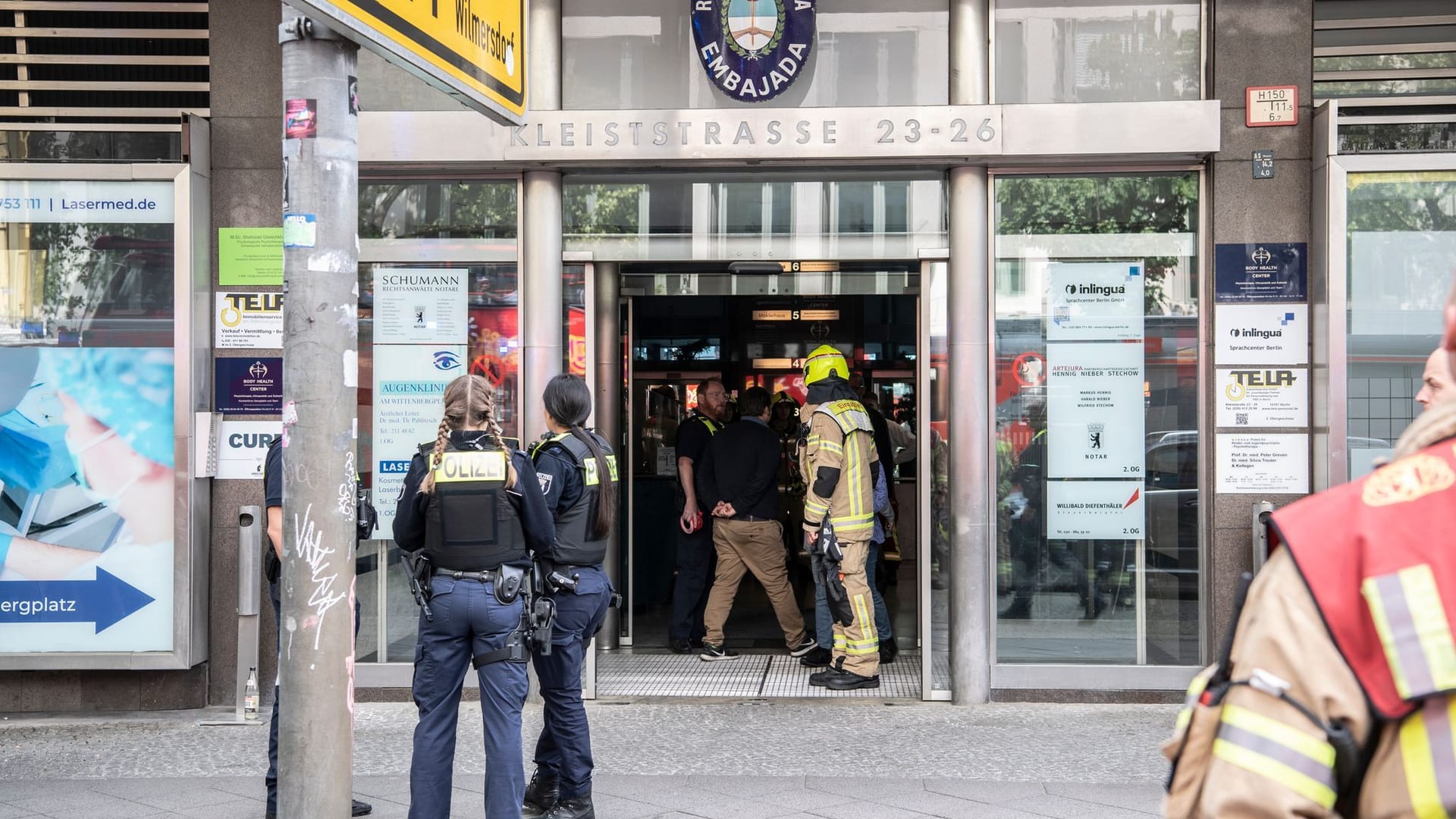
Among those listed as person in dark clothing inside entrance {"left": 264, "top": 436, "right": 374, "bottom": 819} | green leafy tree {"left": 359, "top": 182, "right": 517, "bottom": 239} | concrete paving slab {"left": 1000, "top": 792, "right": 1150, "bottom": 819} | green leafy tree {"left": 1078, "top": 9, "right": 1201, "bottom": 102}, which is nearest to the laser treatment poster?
green leafy tree {"left": 359, "top": 182, "right": 517, "bottom": 239}

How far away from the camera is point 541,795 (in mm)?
5453

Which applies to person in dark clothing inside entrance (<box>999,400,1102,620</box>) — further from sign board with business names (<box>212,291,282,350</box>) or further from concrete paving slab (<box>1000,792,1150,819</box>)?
sign board with business names (<box>212,291,282,350</box>)

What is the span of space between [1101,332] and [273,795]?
17.0ft

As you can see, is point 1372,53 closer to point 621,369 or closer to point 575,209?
point 575,209

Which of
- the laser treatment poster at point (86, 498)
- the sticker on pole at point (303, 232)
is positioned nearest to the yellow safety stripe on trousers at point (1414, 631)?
the sticker on pole at point (303, 232)

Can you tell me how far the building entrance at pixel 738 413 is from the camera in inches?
315

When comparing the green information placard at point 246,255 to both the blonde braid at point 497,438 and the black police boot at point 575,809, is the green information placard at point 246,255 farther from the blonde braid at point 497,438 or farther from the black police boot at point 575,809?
the black police boot at point 575,809

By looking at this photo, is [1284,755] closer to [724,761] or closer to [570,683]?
[570,683]

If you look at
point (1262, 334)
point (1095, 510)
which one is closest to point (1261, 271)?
point (1262, 334)

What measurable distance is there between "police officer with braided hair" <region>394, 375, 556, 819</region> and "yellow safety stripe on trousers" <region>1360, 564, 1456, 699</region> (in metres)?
3.63

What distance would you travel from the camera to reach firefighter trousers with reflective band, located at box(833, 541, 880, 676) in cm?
777

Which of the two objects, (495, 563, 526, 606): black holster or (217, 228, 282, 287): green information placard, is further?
(217, 228, 282, 287): green information placard

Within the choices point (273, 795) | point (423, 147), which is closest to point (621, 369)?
point (423, 147)

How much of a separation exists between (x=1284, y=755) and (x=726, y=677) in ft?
22.1
